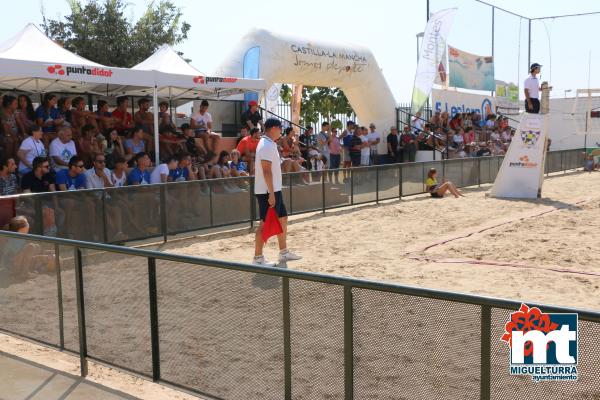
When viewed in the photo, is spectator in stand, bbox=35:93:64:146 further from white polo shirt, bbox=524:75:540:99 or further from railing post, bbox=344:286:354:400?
white polo shirt, bbox=524:75:540:99

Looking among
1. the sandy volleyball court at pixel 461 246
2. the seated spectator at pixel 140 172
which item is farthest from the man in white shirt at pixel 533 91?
the seated spectator at pixel 140 172

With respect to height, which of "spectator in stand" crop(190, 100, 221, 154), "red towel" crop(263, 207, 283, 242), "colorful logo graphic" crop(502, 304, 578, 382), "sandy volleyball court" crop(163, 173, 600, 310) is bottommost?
"sandy volleyball court" crop(163, 173, 600, 310)

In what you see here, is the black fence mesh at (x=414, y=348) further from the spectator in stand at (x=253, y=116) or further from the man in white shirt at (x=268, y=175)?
the spectator in stand at (x=253, y=116)

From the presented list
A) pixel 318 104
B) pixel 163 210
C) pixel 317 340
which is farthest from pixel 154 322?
pixel 318 104

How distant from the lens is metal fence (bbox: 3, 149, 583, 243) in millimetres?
8906

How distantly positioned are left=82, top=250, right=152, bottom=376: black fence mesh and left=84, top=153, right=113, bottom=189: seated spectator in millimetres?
6138

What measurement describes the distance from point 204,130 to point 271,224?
23.2ft

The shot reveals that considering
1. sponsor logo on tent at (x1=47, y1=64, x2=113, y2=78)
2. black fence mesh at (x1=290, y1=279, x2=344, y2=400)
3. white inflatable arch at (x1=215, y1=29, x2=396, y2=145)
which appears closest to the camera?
black fence mesh at (x1=290, y1=279, x2=344, y2=400)

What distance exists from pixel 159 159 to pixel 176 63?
2.07 m

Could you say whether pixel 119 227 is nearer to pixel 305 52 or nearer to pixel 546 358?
pixel 546 358

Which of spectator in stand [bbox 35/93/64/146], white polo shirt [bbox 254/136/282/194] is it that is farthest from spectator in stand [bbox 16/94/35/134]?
white polo shirt [bbox 254/136/282/194]

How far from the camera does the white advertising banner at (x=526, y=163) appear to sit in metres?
16.9

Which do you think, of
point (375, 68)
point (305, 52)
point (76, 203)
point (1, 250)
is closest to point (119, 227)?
point (76, 203)

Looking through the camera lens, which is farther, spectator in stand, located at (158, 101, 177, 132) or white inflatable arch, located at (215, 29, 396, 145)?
white inflatable arch, located at (215, 29, 396, 145)
